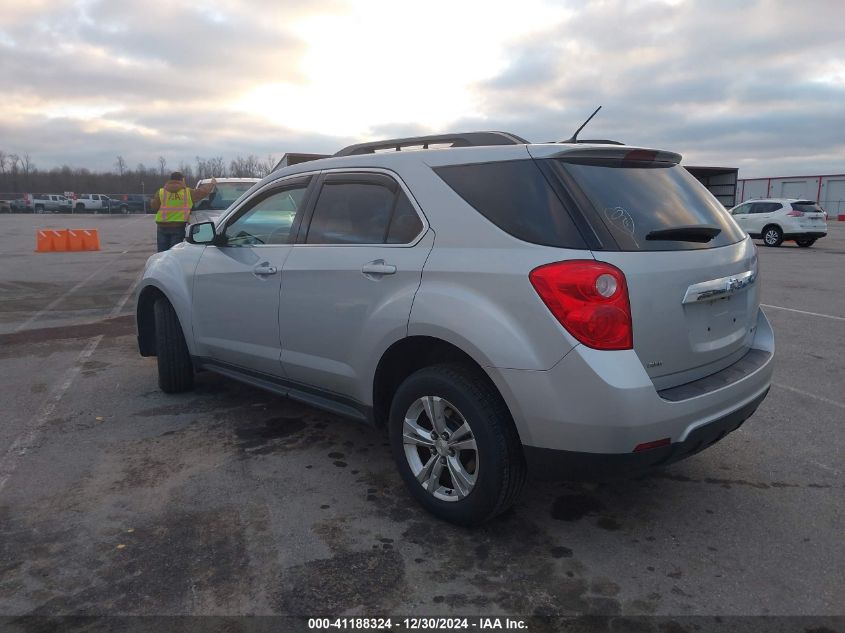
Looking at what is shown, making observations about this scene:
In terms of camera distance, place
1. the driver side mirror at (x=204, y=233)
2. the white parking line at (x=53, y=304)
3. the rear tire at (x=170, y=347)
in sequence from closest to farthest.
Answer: the driver side mirror at (x=204, y=233) → the rear tire at (x=170, y=347) → the white parking line at (x=53, y=304)

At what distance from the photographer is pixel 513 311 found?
2789 mm

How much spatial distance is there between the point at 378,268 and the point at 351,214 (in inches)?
20.2

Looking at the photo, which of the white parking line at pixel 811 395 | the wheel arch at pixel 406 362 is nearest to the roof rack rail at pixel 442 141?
the wheel arch at pixel 406 362

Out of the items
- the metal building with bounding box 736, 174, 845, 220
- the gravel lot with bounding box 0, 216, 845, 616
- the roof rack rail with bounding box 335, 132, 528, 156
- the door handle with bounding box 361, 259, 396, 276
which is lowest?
the gravel lot with bounding box 0, 216, 845, 616

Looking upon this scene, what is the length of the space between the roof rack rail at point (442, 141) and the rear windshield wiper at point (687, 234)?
78 cm

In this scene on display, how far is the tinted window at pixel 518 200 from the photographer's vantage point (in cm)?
282

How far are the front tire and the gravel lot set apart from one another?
0.18m

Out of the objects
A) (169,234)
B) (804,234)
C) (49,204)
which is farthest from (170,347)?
(49,204)

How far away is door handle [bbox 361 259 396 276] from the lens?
3299mm

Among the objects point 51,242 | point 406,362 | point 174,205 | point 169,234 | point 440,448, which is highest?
point 174,205

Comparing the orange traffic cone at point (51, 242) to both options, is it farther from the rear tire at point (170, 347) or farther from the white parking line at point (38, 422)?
the rear tire at point (170, 347)

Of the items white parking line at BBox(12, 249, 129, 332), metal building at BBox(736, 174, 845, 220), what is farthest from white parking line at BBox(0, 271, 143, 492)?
metal building at BBox(736, 174, 845, 220)

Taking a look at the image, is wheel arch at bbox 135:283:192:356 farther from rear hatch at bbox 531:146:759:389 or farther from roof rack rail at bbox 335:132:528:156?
rear hatch at bbox 531:146:759:389

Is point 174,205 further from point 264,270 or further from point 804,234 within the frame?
point 804,234
